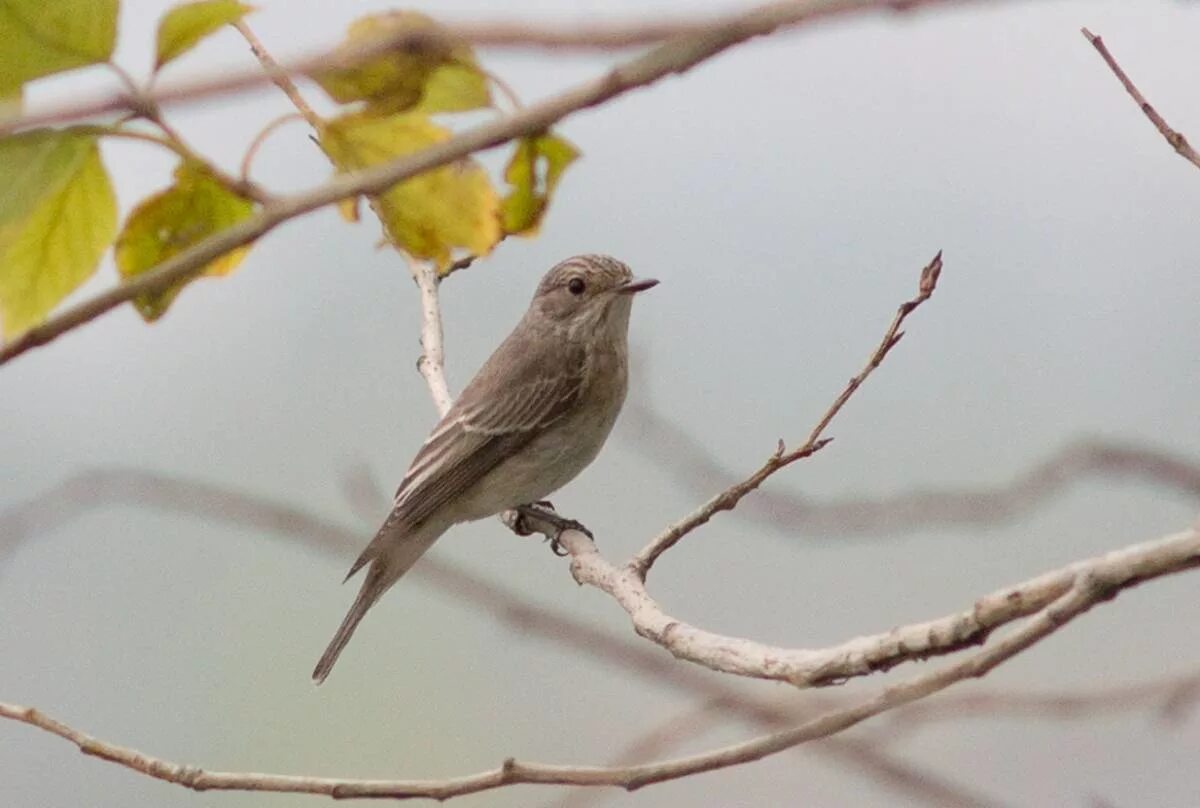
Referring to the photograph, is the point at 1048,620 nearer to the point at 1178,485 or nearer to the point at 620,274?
the point at 1178,485

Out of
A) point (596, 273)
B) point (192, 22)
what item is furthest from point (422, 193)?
point (596, 273)

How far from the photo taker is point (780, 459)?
6.91 ft

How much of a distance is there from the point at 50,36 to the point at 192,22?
104 mm

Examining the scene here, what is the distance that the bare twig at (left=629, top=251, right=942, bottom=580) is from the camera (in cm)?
172

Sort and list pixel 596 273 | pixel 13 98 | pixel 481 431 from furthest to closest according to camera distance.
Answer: pixel 596 273 → pixel 481 431 → pixel 13 98

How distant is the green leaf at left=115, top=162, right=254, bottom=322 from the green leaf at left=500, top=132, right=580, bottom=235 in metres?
0.21

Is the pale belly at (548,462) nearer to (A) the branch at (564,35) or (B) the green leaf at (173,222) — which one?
(B) the green leaf at (173,222)

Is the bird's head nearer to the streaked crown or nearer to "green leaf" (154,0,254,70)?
the streaked crown

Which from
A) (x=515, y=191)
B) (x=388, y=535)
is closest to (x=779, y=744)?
(x=515, y=191)

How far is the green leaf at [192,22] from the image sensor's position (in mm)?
836

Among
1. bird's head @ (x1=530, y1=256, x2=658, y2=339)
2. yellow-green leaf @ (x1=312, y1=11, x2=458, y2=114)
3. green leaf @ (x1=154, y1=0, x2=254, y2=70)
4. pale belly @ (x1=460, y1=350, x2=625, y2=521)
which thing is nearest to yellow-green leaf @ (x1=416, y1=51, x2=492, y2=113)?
yellow-green leaf @ (x1=312, y1=11, x2=458, y2=114)

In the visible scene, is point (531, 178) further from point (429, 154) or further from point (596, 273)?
point (596, 273)

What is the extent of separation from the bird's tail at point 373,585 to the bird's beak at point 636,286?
1056 millimetres

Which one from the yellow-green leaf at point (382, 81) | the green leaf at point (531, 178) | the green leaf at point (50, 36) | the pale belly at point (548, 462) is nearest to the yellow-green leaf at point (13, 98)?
the green leaf at point (50, 36)
